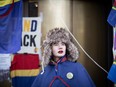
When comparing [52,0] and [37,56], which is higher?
[52,0]

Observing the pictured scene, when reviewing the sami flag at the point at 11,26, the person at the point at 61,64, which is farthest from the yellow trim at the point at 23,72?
the person at the point at 61,64

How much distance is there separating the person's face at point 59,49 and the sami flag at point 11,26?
77cm

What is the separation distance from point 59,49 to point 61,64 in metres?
0.22

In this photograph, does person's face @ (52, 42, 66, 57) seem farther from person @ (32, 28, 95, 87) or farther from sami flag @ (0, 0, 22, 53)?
sami flag @ (0, 0, 22, 53)

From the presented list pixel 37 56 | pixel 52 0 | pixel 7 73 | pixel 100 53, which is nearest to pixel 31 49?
pixel 37 56

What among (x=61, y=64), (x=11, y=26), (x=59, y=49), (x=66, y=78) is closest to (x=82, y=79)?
(x=66, y=78)

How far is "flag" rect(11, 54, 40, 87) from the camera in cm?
508

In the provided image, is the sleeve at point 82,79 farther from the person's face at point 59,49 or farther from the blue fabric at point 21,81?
the blue fabric at point 21,81

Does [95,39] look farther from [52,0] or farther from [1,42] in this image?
[1,42]

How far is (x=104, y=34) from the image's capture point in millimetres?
5250

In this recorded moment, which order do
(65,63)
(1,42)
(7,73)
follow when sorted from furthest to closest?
(7,73)
(1,42)
(65,63)

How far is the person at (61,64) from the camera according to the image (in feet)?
11.9

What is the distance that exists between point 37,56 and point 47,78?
1.49 metres

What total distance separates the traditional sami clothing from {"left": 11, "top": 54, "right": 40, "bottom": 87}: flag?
4.73 ft
